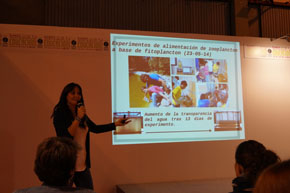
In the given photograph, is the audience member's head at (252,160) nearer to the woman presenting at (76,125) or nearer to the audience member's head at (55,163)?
the audience member's head at (55,163)

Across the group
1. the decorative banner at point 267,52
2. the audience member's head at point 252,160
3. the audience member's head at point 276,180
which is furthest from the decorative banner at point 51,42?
the audience member's head at point 276,180

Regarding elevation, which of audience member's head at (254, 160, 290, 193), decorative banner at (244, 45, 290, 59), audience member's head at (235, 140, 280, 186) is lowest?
audience member's head at (235, 140, 280, 186)

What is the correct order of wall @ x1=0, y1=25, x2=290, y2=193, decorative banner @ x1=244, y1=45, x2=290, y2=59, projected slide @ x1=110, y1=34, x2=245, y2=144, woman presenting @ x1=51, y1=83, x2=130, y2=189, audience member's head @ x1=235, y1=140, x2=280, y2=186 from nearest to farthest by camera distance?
audience member's head @ x1=235, y1=140, x2=280, y2=186 < woman presenting @ x1=51, y1=83, x2=130, y2=189 < wall @ x1=0, y1=25, x2=290, y2=193 < projected slide @ x1=110, y1=34, x2=245, y2=144 < decorative banner @ x1=244, y1=45, x2=290, y2=59

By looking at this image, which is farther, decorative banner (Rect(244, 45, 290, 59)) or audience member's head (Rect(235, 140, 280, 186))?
decorative banner (Rect(244, 45, 290, 59))

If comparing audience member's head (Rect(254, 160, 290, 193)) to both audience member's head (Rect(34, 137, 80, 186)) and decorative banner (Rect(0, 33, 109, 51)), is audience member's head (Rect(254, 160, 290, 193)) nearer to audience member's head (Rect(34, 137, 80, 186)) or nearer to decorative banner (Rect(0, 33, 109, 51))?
audience member's head (Rect(34, 137, 80, 186))

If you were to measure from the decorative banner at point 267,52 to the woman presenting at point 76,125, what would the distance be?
9.56 feet

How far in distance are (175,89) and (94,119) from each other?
3.68 ft

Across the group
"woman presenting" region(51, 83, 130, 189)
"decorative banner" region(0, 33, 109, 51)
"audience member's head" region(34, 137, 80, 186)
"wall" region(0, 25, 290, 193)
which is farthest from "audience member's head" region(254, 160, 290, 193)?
"decorative banner" region(0, 33, 109, 51)

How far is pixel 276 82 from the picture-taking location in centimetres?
433

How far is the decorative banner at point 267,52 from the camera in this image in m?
4.27

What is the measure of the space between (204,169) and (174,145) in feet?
1.77

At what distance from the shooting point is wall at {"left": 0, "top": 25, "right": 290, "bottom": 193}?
3371 millimetres

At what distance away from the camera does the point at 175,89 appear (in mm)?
3883

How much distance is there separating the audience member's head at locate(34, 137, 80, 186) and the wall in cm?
240
